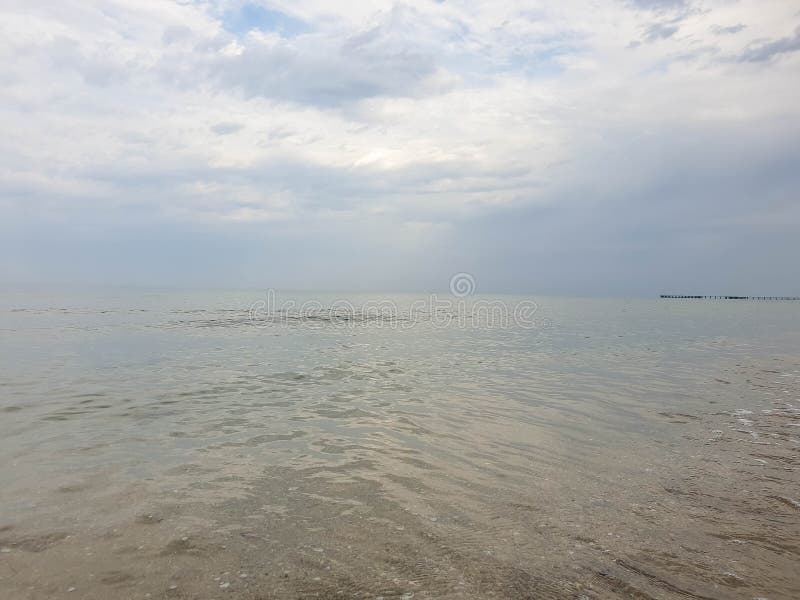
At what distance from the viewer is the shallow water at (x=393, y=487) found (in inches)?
262

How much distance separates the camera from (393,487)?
9.99 meters

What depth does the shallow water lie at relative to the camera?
666cm

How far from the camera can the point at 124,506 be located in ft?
28.9

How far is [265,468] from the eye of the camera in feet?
36.1

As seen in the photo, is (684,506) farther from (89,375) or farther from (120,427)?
(89,375)

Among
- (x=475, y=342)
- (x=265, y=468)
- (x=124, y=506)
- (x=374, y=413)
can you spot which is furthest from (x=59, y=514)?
(x=475, y=342)

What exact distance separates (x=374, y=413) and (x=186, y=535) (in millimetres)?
9474

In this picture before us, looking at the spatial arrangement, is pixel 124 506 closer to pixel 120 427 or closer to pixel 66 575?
pixel 66 575

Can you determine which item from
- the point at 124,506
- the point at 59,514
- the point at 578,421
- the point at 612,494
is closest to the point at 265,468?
the point at 124,506

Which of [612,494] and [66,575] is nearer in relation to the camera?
[66,575]

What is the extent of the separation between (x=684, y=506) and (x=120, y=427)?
599 inches

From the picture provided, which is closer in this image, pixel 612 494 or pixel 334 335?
pixel 612 494

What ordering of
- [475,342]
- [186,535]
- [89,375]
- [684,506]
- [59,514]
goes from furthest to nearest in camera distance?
[475,342]
[89,375]
[684,506]
[59,514]
[186,535]

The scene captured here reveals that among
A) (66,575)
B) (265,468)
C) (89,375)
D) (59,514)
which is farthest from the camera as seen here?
(89,375)
